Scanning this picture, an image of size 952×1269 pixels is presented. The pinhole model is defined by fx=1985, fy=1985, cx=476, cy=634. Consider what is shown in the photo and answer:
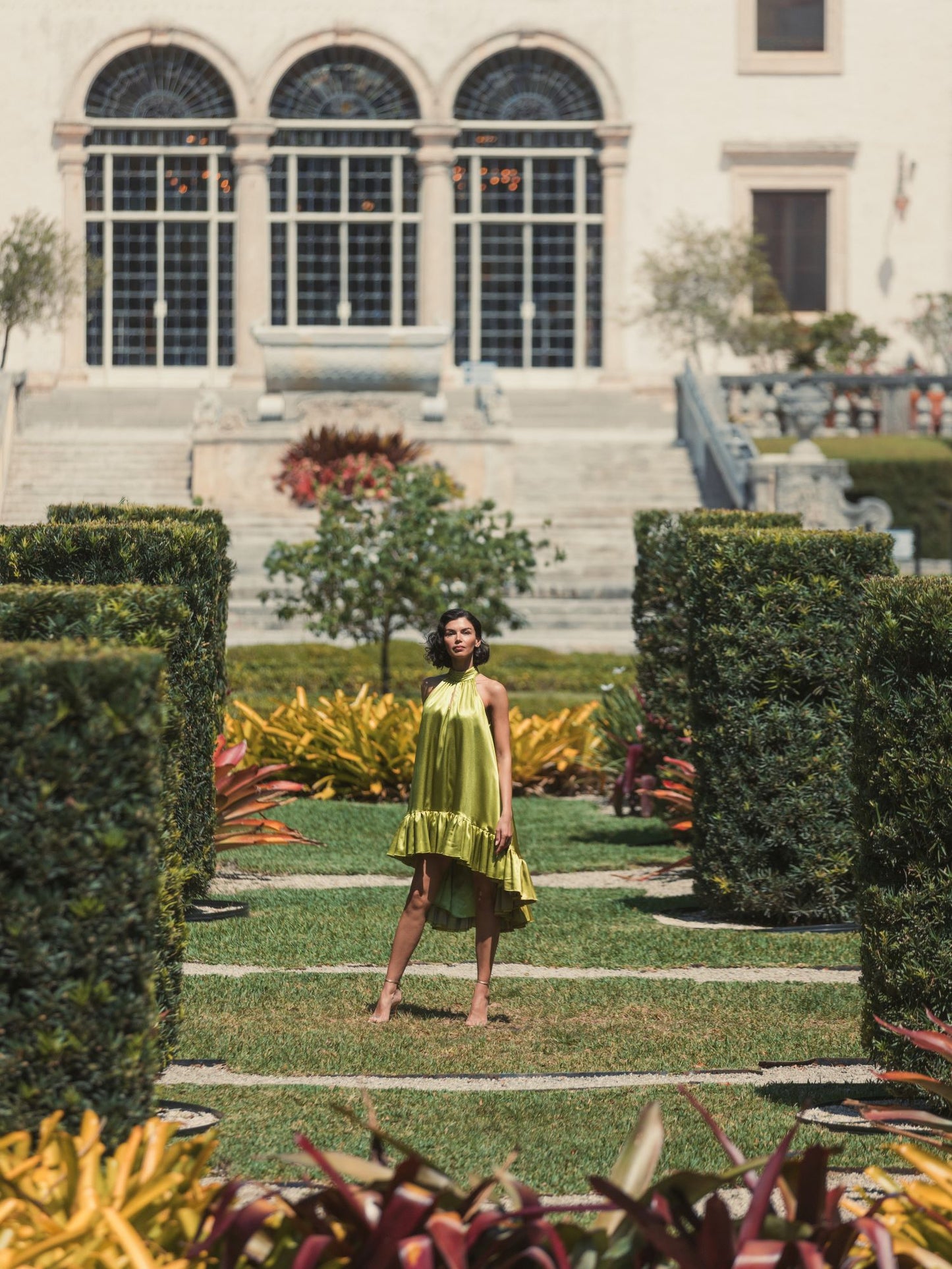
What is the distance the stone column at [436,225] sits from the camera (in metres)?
35.5

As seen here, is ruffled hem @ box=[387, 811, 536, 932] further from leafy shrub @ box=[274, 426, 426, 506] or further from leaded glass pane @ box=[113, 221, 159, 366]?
leaded glass pane @ box=[113, 221, 159, 366]

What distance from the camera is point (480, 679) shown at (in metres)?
7.36

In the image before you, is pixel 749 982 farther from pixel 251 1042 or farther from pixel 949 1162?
pixel 949 1162

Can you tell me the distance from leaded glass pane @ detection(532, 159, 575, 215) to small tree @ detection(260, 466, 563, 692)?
21.0 metres

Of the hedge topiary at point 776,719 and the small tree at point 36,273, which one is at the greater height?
the small tree at point 36,273

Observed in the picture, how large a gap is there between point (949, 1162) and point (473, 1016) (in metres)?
2.37

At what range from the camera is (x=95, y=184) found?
35938 millimetres

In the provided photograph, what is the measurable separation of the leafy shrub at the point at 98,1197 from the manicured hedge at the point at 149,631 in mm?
1225

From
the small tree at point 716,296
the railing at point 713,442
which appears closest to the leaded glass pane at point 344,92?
the small tree at point 716,296

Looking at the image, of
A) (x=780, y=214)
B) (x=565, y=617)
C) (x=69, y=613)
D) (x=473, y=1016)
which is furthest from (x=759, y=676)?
(x=780, y=214)

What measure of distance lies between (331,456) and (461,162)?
12643 millimetres

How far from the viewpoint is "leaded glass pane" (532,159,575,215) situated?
36156 millimetres

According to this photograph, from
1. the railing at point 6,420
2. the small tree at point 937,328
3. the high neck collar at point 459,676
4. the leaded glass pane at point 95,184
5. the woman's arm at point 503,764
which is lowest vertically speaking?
the woman's arm at point 503,764

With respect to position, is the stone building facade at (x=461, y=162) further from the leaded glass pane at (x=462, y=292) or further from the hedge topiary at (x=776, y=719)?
the hedge topiary at (x=776, y=719)
